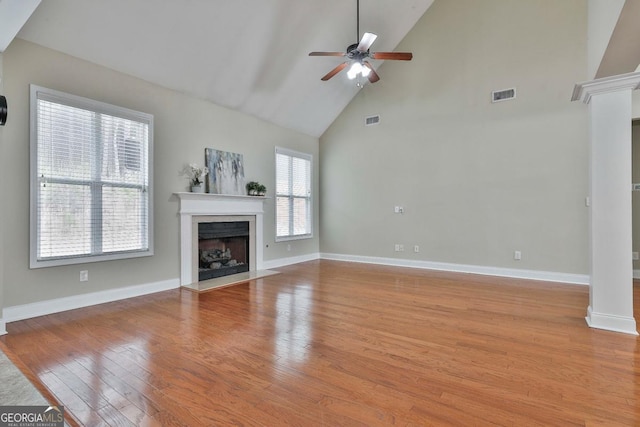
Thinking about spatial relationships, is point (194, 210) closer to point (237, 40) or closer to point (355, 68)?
point (237, 40)

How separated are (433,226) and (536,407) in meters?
4.65

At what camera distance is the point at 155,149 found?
4.71 meters

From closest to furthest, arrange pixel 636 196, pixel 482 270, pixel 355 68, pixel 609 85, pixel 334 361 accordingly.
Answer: pixel 334 361
pixel 609 85
pixel 355 68
pixel 636 196
pixel 482 270

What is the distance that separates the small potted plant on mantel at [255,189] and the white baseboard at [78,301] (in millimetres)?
2099

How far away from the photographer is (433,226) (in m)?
6.34

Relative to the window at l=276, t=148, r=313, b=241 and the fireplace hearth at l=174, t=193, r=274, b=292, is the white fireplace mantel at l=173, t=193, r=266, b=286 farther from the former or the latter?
the window at l=276, t=148, r=313, b=241

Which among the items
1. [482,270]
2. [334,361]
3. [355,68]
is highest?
[355,68]

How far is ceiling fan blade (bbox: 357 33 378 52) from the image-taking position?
383 cm

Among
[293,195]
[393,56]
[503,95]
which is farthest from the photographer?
[293,195]

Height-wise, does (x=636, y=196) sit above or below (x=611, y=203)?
above

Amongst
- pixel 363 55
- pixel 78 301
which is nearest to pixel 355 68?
pixel 363 55

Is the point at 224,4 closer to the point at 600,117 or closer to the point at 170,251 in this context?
the point at 170,251

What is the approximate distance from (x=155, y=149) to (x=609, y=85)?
5.52 m

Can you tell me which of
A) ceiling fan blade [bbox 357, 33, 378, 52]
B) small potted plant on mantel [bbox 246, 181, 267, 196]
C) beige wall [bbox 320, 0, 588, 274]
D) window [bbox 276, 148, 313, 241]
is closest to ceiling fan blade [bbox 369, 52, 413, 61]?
ceiling fan blade [bbox 357, 33, 378, 52]
